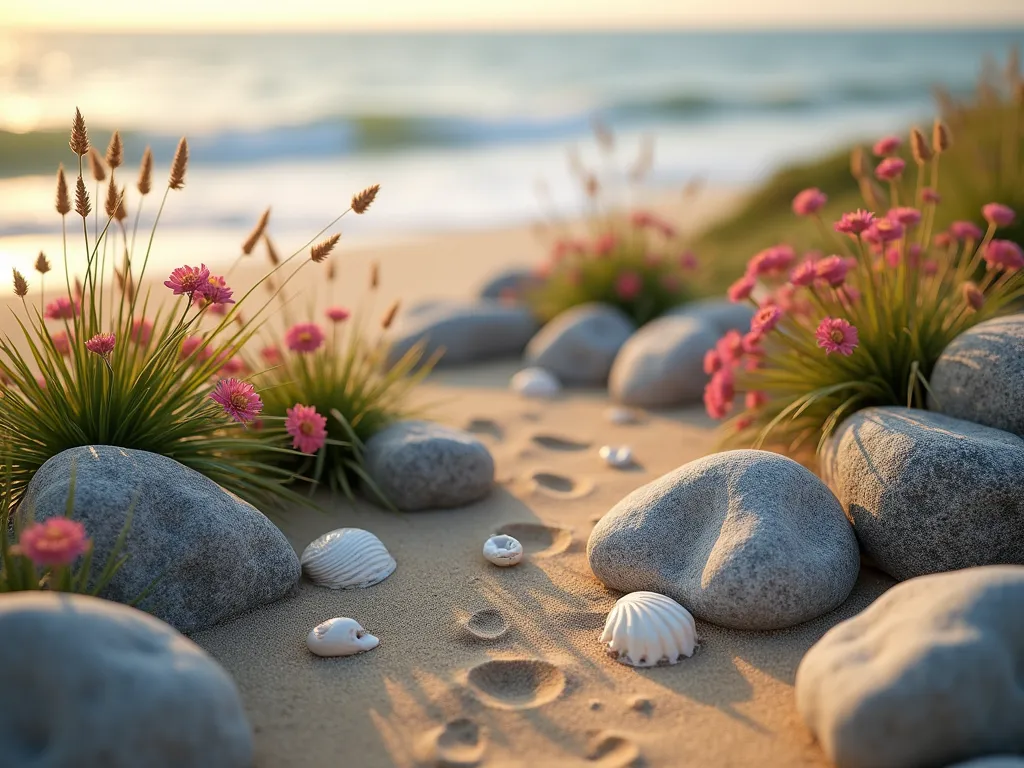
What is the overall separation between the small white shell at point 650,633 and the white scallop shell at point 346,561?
910 millimetres

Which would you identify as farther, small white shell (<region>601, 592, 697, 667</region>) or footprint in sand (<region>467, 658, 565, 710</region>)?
small white shell (<region>601, 592, 697, 667</region>)

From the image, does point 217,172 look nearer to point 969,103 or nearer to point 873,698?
point 969,103

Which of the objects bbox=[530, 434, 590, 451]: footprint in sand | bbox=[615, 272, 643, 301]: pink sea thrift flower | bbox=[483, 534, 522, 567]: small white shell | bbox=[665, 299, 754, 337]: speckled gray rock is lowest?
bbox=[530, 434, 590, 451]: footprint in sand

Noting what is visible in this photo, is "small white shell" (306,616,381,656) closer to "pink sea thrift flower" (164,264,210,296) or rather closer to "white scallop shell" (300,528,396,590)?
"white scallop shell" (300,528,396,590)

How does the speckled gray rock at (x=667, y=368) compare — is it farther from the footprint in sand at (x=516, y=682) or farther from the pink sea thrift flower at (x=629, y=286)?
the footprint in sand at (x=516, y=682)

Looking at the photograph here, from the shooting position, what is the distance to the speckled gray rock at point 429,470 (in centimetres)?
380

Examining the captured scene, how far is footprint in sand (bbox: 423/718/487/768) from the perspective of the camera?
7.52 feet

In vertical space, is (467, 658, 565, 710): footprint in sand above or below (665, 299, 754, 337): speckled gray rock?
below

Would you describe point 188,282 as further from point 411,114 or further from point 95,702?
point 411,114

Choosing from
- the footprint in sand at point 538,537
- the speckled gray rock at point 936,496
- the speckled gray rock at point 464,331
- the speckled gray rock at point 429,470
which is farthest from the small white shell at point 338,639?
the speckled gray rock at point 464,331

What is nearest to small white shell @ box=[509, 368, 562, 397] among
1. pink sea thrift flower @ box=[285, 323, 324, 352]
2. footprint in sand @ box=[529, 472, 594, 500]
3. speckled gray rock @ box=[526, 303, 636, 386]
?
speckled gray rock @ box=[526, 303, 636, 386]

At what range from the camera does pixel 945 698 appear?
6.81 feet

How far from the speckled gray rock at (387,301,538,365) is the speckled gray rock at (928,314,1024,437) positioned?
3336 millimetres

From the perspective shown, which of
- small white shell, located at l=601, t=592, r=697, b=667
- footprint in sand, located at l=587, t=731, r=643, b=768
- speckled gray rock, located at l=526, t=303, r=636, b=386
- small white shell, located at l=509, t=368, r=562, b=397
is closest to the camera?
footprint in sand, located at l=587, t=731, r=643, b=768
